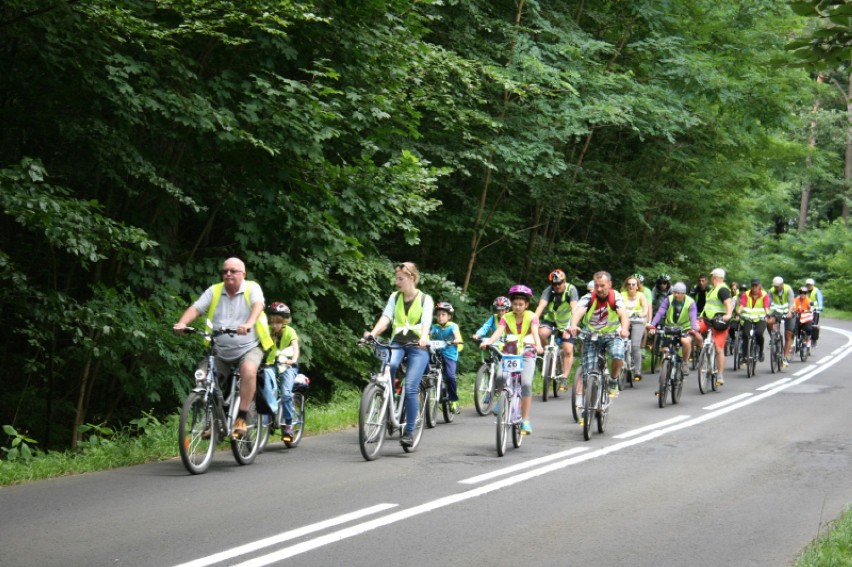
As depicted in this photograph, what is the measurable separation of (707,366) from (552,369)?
3.52m

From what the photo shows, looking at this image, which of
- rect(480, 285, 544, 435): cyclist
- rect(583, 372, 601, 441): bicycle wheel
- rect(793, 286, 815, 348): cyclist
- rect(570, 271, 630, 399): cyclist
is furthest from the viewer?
rect(793, 286, 815, 348): cyclist

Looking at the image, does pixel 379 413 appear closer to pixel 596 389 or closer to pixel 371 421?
pixel 371 421

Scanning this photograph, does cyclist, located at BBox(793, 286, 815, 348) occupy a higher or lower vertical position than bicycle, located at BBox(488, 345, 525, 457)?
higher

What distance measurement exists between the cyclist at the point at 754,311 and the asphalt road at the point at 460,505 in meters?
9.88

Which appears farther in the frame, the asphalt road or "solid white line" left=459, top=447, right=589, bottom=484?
"solid white line" left=459, top=447, right=589, bottom=484

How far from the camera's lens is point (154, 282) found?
13.3 meters

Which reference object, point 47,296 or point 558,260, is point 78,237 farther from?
point 558,260

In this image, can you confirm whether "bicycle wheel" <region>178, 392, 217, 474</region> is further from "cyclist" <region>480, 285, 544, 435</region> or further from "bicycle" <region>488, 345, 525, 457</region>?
"cyclist" <region>480, 285, 544, 435</region>

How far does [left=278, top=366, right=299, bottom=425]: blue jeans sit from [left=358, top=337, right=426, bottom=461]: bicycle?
0.96 m

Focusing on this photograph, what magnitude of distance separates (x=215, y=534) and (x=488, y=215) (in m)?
15.9

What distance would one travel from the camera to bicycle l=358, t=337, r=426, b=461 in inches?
408

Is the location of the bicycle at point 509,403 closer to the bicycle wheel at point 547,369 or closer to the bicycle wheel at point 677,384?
the bicycle wheel at point 547,369

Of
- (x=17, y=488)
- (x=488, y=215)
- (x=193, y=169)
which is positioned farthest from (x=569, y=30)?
(x=17, y=488)

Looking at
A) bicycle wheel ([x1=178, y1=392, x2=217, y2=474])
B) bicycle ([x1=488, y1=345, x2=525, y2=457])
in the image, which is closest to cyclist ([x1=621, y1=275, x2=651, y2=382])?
bicycle ([x1=488, y1=345, x2=525, y2=457])
